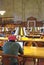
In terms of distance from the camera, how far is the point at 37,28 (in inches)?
583

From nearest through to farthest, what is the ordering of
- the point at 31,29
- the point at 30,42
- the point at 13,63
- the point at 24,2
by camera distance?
the point at 13,63 → the point at 30,42 → the point at 31,29 → the point at 24,2

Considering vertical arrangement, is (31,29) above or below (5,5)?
below

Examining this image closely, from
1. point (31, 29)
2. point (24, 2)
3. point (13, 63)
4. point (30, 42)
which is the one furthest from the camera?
point (24, 2)

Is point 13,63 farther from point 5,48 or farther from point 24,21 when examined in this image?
point 24,21

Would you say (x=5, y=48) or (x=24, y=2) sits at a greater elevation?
(x=24, y=2)

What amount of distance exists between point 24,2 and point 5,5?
1.86m

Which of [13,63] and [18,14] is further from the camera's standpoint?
[18,14]

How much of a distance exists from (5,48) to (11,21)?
1210 centimetres

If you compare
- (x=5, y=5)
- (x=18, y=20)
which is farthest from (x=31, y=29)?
(x=5, y=5)

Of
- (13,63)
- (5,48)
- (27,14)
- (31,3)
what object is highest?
(31,3)

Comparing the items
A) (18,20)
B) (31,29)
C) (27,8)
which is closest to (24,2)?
(27,8)

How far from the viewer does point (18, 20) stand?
1548 cm

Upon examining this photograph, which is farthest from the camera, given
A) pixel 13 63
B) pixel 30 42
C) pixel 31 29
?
pixel 31 29

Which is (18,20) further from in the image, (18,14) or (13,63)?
(13,63)
